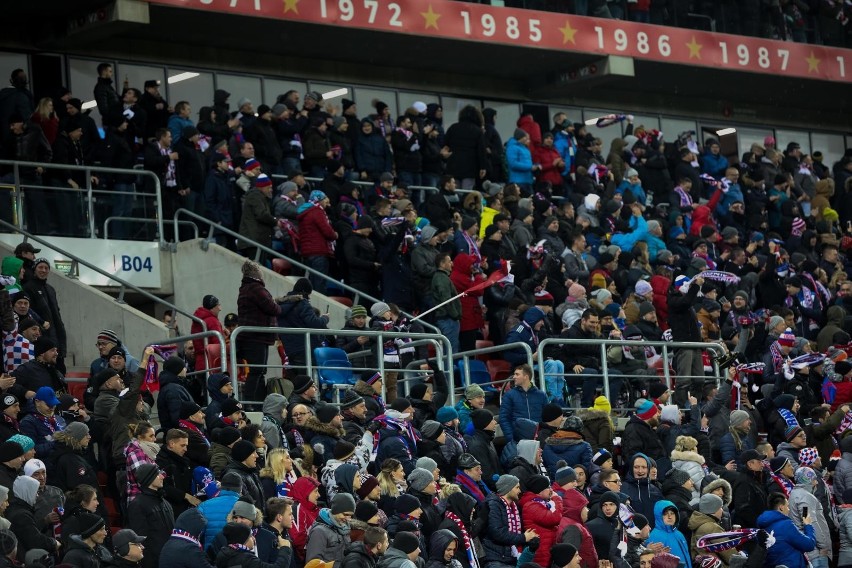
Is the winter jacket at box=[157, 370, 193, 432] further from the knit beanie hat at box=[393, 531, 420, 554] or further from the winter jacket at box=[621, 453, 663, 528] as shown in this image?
the winter jacket at box=[621, 453, 663, 528]

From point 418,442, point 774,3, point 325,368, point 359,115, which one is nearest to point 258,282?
point 325,368

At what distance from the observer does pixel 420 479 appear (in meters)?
13.6

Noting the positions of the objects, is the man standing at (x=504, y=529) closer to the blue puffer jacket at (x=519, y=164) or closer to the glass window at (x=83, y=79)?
the blue puffer jacket at (x=519, y=164)

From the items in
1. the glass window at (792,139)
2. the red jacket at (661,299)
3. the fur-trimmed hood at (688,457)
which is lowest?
the fur-trimmed hood at (688,457)

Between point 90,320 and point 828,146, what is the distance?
18.6 m

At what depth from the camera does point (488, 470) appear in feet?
50.4

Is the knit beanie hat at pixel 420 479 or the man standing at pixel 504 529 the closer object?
the knit beanie hat at pixel 420 479

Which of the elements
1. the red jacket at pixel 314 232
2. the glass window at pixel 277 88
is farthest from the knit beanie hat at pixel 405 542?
the glass window at pixel 277 88

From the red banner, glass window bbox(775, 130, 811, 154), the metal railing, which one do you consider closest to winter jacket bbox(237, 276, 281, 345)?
the metal railing

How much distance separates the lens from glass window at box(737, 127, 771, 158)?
106 feet

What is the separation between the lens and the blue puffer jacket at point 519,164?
25.1 m

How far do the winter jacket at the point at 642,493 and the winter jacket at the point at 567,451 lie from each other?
0.38m

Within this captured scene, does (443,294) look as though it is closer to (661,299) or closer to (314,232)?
(314,232)

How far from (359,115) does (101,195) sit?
772 cm
